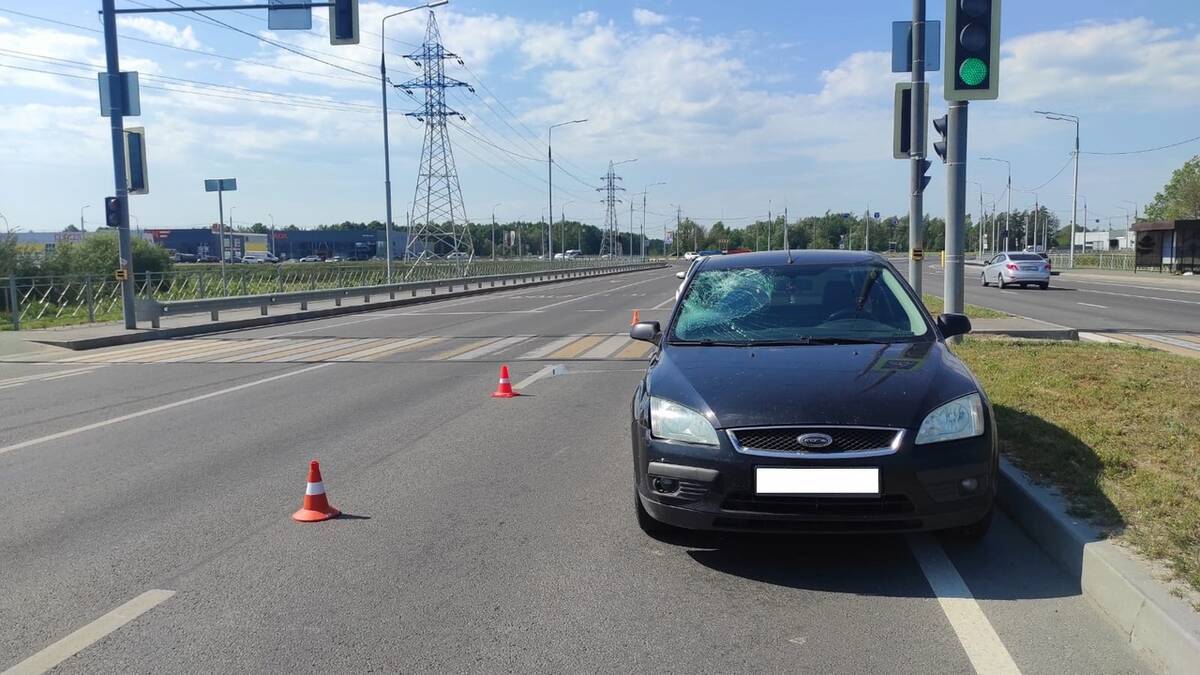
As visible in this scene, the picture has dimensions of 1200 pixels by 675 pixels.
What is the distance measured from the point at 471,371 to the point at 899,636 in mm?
9632

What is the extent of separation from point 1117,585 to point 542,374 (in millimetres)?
9043

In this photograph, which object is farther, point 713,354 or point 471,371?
point 471,371

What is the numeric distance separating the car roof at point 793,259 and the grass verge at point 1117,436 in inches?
64.0

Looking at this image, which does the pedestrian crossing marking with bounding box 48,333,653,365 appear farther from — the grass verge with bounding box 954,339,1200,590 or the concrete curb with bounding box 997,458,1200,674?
the concrete curb with bounding box 997,458,1200,674

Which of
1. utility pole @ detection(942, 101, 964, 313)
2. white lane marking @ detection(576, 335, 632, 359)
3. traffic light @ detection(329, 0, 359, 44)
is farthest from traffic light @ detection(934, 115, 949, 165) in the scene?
traffic light @ detection(329, 0, 359, 44)

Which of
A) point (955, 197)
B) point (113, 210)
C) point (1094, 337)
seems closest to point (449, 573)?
point (955, 197)

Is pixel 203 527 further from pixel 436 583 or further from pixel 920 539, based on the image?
pixel 920 539

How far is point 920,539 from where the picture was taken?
5051 mm

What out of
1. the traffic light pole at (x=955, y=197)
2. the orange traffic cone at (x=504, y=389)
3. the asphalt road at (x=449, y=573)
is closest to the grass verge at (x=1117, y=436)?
the asphalt road at (x=449, y=573)

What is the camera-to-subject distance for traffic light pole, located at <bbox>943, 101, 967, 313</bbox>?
12039mm

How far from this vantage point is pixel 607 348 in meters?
15.6

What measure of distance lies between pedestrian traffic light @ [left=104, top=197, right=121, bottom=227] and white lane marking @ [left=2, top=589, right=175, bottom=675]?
18229 millimetres

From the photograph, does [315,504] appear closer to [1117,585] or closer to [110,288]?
[1117,585]

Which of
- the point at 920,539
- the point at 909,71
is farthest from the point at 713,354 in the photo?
the point at 909,71
